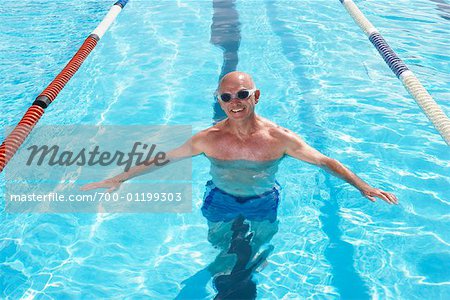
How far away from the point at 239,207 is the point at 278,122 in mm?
2334

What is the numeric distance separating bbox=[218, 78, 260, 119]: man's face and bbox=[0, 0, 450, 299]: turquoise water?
48.2 inches

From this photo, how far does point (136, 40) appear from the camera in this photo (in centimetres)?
792

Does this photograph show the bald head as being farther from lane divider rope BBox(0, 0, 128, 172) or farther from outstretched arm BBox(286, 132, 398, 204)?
lane divider rope BBox(0, 0, 128, 172)

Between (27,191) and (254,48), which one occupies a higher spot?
(27,191)

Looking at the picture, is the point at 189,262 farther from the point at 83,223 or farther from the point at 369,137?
the point at 369,137

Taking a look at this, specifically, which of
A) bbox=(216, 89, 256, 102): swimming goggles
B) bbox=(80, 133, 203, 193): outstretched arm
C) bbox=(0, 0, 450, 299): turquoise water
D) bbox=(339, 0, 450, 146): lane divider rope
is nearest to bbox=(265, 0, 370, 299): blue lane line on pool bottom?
bbox=(0, 0, 450, 299): turquoise water

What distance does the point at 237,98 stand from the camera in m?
3.05

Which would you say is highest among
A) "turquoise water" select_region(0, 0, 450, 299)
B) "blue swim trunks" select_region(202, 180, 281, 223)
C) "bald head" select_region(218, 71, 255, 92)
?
"bald head" select_region(218, 71, 255, 92)

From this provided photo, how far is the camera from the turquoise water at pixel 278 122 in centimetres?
369

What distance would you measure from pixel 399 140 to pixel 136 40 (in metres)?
4.39

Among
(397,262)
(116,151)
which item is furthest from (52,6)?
(397,262)

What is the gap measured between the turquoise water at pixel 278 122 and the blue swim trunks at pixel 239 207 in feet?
1.57

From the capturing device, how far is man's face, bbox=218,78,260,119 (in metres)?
3.05

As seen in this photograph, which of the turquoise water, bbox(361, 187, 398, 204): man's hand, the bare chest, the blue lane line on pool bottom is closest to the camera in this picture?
bbox(361, 187, 398, 204): man's hand
